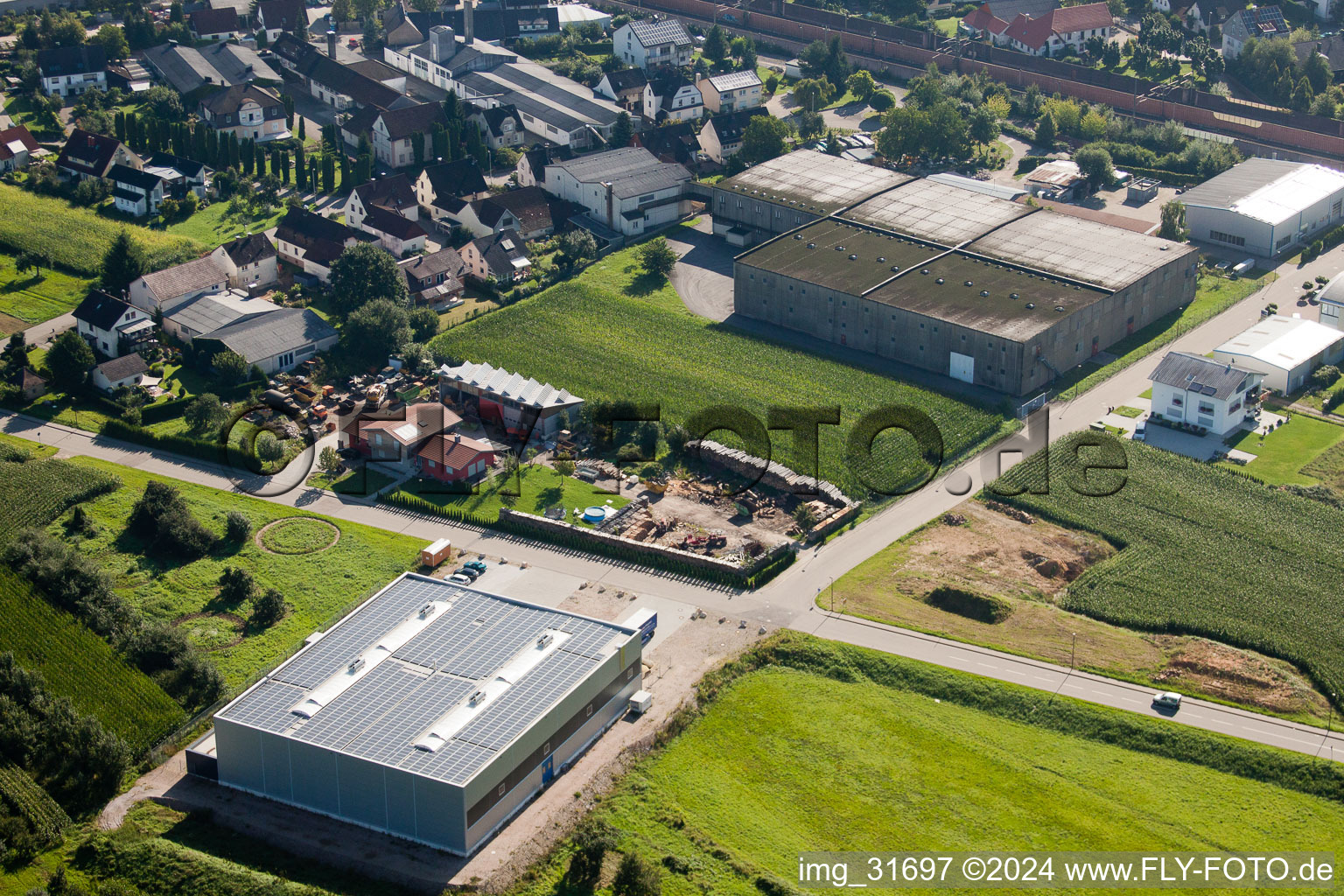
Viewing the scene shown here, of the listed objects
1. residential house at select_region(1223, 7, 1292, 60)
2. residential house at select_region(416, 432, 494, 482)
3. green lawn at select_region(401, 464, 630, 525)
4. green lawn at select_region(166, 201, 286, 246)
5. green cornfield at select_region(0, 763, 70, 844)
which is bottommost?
green cornfield at select_region(0, 763, 70, 844)

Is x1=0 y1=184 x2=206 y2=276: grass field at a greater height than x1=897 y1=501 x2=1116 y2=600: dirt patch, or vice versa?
x1=0 y1=184 x2=206 y2=276: grass field

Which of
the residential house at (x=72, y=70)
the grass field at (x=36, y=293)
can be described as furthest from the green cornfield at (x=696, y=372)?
the residential house at (x=72, y=70)

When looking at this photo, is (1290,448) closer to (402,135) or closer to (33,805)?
(33,805)

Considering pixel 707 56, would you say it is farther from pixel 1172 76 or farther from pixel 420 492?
pixel 420 492

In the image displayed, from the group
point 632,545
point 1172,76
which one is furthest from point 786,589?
point 1172,76

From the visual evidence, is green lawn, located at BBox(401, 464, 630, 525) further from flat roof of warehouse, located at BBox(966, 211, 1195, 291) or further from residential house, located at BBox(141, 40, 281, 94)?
residential house, located at BBox(141, 40, 281, 94)

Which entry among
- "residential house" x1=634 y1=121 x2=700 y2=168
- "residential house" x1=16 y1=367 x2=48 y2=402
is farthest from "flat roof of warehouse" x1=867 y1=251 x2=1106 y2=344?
"residential house" x1=16 y1=367 x2=48 y2=402
